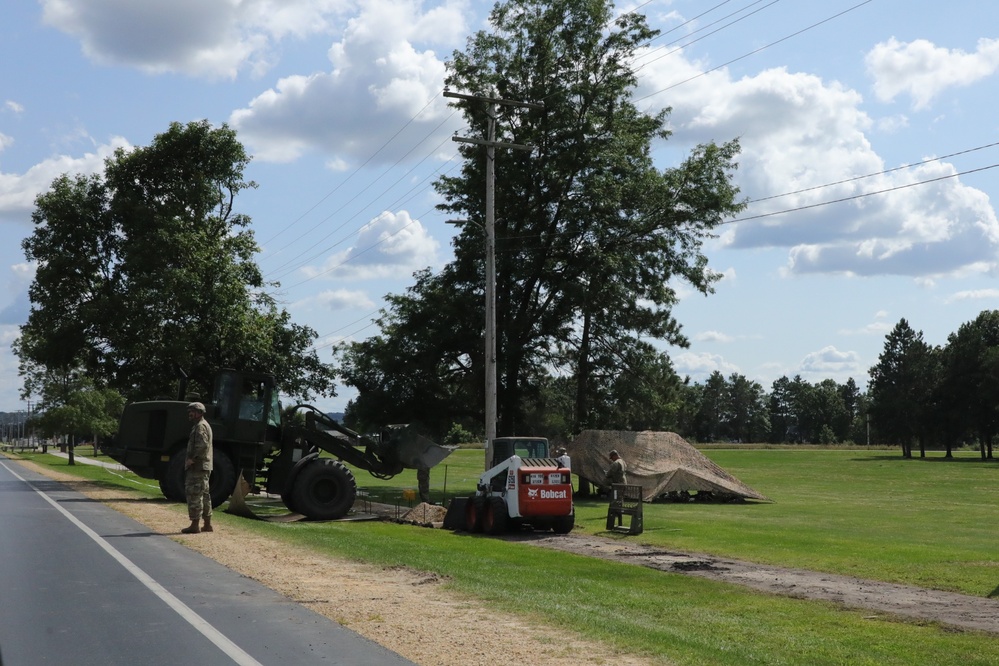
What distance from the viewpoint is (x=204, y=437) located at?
1981 centimetres

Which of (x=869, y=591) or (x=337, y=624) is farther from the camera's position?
(x=869, y=591)

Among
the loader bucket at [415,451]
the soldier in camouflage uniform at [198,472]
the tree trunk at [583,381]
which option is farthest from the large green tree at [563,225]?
the soldier in camouflage uniform at [198,472]

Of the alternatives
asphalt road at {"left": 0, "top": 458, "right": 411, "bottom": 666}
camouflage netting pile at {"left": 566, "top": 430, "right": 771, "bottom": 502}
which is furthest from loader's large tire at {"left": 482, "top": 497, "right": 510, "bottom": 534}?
camouflage netting pile at {"left": 566, "top": 430, "right": 771, "bottom": 502}

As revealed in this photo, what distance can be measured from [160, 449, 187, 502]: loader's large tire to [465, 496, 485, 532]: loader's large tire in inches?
322

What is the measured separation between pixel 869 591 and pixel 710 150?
31881 mm

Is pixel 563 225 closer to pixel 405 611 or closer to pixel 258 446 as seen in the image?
pixel 258 446

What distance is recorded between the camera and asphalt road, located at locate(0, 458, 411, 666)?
342 inches

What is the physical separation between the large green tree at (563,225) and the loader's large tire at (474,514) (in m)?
15.9

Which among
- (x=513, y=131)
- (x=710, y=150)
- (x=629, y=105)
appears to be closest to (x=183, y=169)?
(x=513, y=131)

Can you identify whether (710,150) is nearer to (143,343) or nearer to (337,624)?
(143,343)

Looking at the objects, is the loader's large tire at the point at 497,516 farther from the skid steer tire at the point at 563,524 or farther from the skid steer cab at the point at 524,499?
the skid steer tire at the point at 563,524

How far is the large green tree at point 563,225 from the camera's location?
4197cm

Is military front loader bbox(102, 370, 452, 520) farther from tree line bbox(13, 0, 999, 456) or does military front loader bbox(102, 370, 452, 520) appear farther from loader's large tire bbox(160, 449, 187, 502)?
tree line bbox(13, 0, 999, 456)

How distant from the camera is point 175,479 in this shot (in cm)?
2877
